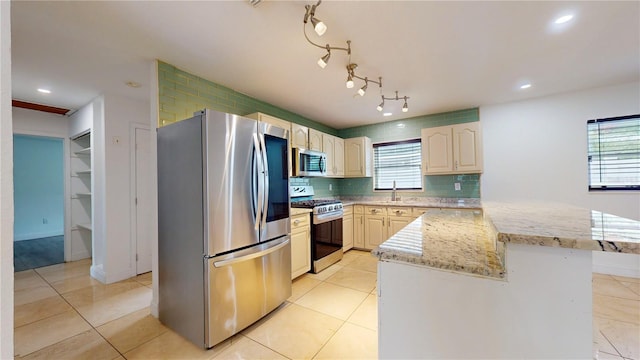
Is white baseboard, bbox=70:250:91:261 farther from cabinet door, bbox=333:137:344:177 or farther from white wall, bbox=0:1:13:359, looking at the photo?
white wall, bbox=0:1:13:359

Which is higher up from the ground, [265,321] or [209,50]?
[209,50]

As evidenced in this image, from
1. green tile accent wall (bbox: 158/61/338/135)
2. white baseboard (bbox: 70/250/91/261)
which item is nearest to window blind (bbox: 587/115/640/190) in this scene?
green tile accent wall (bbox: 158/61/338/135)

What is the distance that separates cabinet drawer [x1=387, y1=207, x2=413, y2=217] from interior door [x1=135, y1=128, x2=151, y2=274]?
3638mm

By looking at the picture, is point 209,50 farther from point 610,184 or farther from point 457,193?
point 610,184

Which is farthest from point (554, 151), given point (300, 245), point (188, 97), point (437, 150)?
point (188, 97)

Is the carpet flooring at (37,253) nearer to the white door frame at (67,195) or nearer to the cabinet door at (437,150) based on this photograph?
the white door frame at (67,195)

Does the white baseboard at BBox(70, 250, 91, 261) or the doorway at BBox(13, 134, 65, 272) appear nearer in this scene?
the white baseboard at BBox(70, 250, 91, 261)

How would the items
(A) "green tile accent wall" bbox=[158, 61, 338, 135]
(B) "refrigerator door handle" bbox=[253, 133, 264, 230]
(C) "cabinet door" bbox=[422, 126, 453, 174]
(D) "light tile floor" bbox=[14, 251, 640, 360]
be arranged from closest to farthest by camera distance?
(D) "light tile floor" bbox=[14, 251, 640, 360]
(B) "refrigerator door handle" bbox=[253, 133, 264, 230]
(A) "green tile accent wall" bbox=[158, 61, 338, 135]
(C) "cabinet door" bbox=[422, 126, 453, 174]

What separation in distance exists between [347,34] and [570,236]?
6.13ft

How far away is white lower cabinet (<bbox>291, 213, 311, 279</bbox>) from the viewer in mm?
2971

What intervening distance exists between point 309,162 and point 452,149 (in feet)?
7.28

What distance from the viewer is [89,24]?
5.84 feet

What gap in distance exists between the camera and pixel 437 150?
12.7ft

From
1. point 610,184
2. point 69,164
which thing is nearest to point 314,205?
point 610,184
